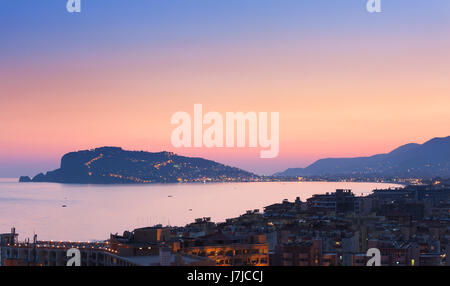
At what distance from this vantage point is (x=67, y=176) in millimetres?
128125

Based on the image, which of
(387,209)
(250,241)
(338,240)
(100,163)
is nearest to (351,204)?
(387,209)

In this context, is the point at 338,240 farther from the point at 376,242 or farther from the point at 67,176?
the point at 67,176

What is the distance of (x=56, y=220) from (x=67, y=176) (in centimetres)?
8869

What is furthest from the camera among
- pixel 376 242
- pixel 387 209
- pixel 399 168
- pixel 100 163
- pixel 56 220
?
pixel 399 168

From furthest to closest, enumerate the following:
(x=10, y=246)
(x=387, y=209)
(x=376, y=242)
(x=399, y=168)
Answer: (x=399, y=168)
(x=387, y=209)
(x=376, y=242)
(x=10, y=246)

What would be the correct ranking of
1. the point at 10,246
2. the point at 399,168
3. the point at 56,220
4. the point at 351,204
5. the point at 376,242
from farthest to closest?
the point at 399,168
the point at 56,220
the point at 351,204
the point at 376,242
the point at 10,246

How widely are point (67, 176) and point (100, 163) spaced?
7.84m

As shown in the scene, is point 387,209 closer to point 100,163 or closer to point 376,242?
point 376,242
